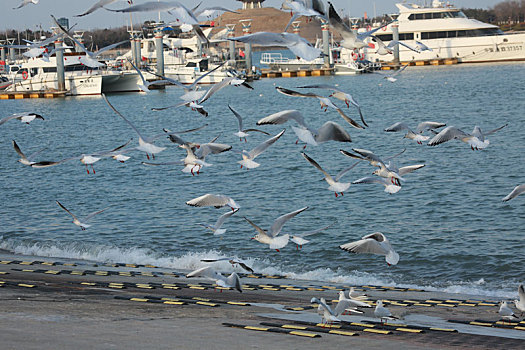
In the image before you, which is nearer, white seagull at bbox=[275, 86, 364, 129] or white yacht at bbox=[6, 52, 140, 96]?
white seagull at bbox=[275, 86, 364, 129]

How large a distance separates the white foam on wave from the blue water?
4 cm

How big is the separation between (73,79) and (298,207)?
53.2 meters

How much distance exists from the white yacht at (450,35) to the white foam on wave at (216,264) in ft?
257

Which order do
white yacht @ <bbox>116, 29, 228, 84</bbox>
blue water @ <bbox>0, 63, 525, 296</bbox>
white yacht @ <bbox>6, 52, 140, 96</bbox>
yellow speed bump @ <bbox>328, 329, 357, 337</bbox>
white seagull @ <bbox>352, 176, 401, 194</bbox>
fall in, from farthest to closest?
1. white yacht @ <bbox>116, 29, 228, 84</bbox>
2. white yacht @ <bbox>6, 52, 140, 96</bbox>
3. blue water @ <bbox>0, 63, 525, 296</bbox>
4. white seagull @ <bbox>352, 176, 401, 194</bbox>
5. yellow speed bump @ <bbox>328, 329, 357, 337</bbox>

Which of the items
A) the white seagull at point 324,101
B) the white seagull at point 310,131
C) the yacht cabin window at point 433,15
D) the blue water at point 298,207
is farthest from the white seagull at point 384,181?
the yacht cabin window at point 433,15

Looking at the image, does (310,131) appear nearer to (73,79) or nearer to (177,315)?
(177,315)

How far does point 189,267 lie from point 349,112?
32.0m

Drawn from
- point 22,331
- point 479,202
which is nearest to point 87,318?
point 22,331

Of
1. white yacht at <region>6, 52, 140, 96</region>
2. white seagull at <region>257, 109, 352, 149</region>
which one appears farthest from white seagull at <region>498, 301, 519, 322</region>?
white yacht at <region>6, 52, 140, 96</region>

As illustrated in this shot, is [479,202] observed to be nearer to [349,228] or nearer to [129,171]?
[349,228]

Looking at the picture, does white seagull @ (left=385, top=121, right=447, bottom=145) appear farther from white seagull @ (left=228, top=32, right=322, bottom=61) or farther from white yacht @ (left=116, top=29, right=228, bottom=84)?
white yacht @ (left=116, top=29, right=228, bottom=84)

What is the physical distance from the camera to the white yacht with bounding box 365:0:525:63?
93000 mm

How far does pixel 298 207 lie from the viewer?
21219mm

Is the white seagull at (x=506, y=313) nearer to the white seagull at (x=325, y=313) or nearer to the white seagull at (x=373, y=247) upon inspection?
the white seagull at (x=373, y=247)
